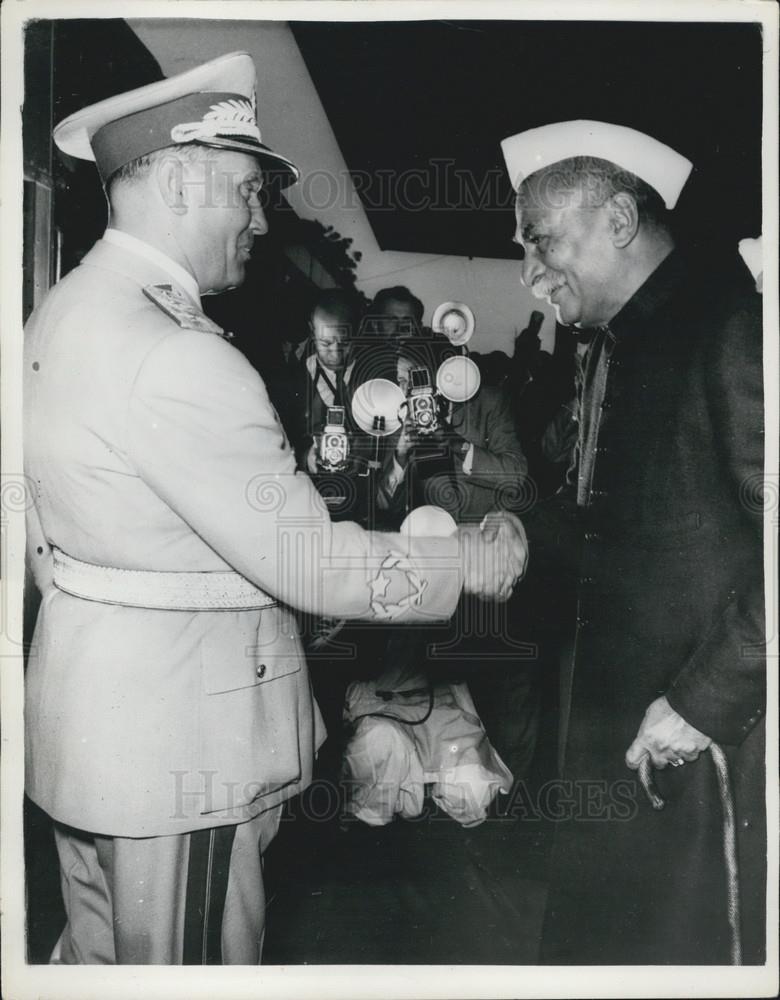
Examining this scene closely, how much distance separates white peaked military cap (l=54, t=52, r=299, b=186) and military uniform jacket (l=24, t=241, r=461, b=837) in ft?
0.69

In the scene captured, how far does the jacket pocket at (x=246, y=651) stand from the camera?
136 cm

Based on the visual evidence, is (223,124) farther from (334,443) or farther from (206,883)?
(206,883)

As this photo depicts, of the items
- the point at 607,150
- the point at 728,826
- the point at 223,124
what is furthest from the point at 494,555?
the point at 223,124

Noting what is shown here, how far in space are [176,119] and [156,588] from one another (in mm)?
833

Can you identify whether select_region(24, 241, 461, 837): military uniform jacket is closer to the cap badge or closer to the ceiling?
the cap badge

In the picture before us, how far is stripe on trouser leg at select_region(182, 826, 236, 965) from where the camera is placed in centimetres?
140

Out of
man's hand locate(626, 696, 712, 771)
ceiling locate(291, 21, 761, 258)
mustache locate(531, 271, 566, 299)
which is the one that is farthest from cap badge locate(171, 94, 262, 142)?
man's hand locate(626, 696, 712, 771)

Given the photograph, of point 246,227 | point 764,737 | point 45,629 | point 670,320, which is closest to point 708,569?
point 764,737

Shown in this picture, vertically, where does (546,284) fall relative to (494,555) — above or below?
above

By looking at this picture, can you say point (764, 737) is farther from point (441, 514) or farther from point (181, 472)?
point (181, 472)

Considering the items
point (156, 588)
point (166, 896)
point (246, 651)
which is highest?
point (156, 588)

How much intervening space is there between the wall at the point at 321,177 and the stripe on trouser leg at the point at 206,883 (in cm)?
105

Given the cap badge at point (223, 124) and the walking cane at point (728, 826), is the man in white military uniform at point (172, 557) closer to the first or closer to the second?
the cap badge at point (223, 124)

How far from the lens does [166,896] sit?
138 centimetres
